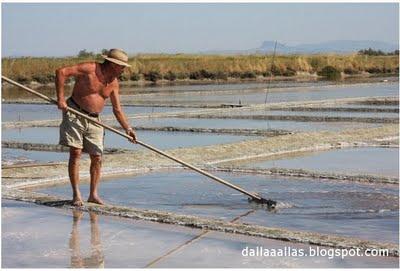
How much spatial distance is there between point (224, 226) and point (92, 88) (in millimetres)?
1637

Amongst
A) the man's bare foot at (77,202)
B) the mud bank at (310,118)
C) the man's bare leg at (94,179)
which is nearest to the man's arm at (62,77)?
the man's bare leg at (94,179)

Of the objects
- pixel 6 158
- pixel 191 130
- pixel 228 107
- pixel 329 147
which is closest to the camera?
pixel 6 158

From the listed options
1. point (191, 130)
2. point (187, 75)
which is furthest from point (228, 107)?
point (187, 75)

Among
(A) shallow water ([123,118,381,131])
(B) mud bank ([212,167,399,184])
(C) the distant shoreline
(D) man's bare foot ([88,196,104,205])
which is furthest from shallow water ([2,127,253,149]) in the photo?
(C) the distant shoreline

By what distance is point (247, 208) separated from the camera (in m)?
5.92

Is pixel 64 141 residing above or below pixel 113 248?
above

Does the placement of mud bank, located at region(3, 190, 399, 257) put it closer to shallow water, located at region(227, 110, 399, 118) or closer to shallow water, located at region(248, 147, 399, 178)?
shallow water, located at region(248, 147, 399, 178)

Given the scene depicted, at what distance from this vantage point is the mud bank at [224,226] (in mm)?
4387

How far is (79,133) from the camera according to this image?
5887 mm

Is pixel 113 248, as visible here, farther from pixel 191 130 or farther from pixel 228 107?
pixel 228 107

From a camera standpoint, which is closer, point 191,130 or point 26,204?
point 26,204

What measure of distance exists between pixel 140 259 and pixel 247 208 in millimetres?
1897

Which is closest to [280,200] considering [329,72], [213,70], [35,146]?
[35,146]

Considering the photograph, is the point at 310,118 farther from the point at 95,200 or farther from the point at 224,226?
the point at 224,226
